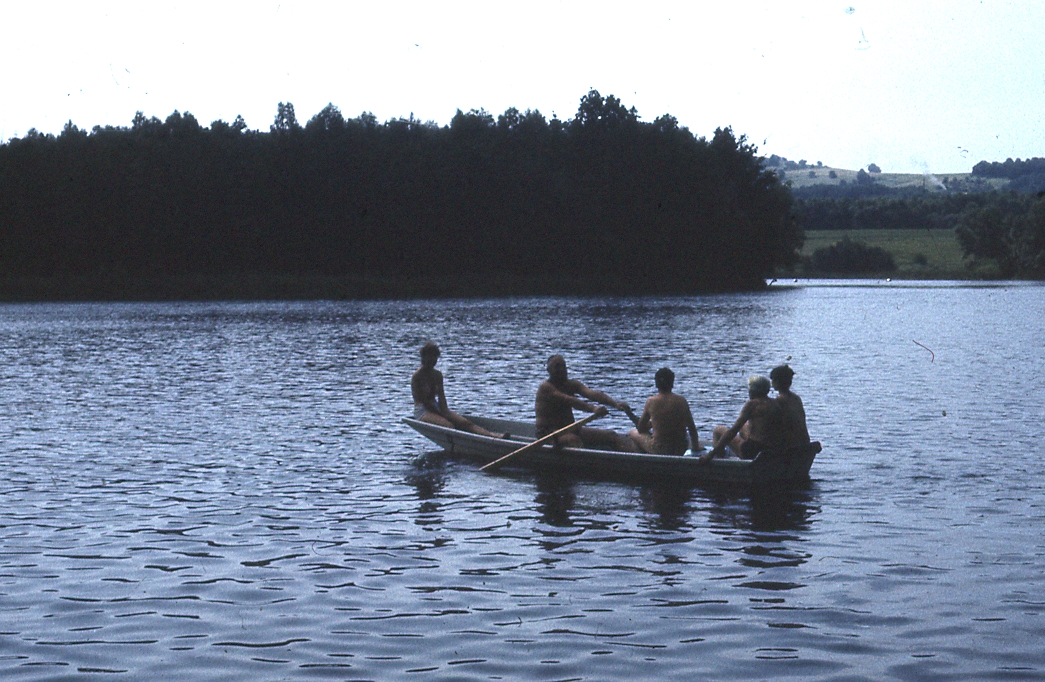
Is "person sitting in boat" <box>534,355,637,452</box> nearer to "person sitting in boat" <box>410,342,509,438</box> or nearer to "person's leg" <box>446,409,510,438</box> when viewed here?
"person's leg" <box>446,409,510,438</box>

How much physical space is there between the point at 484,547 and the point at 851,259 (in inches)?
6576

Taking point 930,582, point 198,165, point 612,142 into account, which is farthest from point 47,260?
point 930,582

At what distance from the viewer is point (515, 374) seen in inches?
1465

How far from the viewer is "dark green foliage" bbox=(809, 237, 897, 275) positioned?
171 m

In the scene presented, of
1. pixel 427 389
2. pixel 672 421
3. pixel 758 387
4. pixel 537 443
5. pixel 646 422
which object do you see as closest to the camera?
pixel 758 387

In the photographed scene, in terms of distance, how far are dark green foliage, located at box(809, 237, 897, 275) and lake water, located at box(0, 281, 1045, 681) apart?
465ft

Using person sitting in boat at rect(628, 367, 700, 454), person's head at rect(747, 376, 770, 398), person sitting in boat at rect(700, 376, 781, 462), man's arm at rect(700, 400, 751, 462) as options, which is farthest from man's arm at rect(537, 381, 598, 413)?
person's head at rect(747, 376, 770, 398)

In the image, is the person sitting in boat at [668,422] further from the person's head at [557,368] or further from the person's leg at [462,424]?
the person's leg at [462,424]

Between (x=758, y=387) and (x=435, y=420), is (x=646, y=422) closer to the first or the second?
(x=758, y=387)

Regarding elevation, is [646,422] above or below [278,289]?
below

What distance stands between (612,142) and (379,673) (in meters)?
126

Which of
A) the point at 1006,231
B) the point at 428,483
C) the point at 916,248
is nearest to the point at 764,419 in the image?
the point at 428,483

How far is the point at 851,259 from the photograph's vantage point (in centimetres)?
17350

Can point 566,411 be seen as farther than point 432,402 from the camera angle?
No
